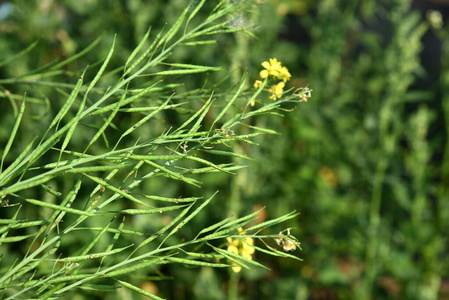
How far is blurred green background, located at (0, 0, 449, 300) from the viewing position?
7.55ft

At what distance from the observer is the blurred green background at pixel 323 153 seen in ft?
7.55

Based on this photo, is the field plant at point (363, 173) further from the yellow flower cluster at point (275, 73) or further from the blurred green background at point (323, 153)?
the yellow flower cluster at point (275, 73)


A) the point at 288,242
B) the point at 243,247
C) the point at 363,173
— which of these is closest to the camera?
the point at 288,242

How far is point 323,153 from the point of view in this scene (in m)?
2.92

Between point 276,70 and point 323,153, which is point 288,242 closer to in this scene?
point 276,70

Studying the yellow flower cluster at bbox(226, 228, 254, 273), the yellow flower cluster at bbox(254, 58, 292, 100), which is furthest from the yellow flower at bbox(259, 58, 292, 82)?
the yellow flower cluster at bbox(226, 228, 254, 273)

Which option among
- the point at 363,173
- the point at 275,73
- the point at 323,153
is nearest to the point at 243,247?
the point at 275,73

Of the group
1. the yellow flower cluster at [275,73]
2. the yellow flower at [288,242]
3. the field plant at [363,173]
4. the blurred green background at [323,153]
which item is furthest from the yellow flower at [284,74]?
the field plant at [363,173]

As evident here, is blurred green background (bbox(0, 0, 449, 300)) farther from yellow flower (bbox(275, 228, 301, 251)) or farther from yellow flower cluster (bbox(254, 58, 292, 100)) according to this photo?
yellow flower (bbox(275, 228, 301, 251))

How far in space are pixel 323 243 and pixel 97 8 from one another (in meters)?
1.61

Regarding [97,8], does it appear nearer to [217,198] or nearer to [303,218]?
[217,198]

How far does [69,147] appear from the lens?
240 centimetres

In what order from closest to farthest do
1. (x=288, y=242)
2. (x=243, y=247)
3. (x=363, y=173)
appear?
(x=288, y=242) → (x=243, y=247) → (x=363, y=173)

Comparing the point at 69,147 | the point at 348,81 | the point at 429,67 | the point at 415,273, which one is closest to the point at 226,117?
the point at 69,147
